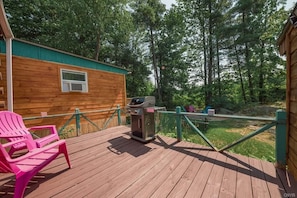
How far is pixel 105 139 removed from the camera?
13.0 ft

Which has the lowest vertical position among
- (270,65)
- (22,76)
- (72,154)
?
(72,154)

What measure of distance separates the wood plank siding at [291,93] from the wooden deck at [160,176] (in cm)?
29

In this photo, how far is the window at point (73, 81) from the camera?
5.10 metres

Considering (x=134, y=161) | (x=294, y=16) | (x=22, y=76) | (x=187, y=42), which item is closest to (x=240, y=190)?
(x=134, y=161)

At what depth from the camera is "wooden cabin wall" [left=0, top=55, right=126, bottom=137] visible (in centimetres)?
407

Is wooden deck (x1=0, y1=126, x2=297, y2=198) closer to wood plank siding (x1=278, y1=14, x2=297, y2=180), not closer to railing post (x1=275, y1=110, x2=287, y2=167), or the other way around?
railing post (x1=275, y1=110, x2=287, y2=167)

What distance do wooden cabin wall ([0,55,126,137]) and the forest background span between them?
20.3 feet

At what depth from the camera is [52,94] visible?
476 cm

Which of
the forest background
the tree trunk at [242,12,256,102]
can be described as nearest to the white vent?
the forest background

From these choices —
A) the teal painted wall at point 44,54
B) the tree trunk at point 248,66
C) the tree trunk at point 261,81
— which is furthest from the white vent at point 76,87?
the tree trunk at point 261,81

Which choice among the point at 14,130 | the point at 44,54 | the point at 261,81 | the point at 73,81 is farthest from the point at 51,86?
the point at 261,81

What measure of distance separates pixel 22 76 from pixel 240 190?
221 inches

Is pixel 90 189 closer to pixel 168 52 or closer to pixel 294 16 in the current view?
pixel 294 16

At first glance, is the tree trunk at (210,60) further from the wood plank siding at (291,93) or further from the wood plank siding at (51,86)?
the wood plank siding at (291,93)
